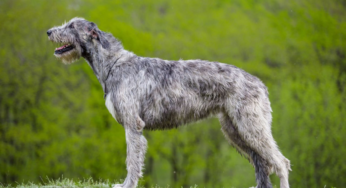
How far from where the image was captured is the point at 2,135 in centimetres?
2039

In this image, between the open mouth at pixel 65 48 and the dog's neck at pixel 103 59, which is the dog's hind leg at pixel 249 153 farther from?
the open mouth at pixel 65 48

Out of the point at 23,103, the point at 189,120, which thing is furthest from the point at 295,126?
the point at 189,120

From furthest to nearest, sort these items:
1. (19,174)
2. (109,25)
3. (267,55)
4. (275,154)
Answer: (267,55), (109,25), (19,174), (275,154)

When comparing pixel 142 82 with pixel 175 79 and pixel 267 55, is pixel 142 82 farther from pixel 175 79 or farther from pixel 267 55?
pixel 267 55

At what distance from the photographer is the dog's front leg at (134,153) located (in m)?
5.84

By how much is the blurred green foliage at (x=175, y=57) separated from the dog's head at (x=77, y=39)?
47.3ft

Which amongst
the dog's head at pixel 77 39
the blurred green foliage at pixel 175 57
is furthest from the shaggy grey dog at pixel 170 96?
the blurred green foliage at pixel 175 57

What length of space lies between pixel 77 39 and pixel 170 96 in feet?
5.96

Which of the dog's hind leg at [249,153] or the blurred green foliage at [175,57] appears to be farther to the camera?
the blurred green foliage at [175,57]

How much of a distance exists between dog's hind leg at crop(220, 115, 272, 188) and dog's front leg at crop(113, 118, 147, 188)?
143 cm

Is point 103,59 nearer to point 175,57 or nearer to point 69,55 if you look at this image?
point 69,55

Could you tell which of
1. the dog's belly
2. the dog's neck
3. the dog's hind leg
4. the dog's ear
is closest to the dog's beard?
the dog's neck

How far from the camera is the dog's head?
628 cm

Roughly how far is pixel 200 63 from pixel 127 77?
4.03ft
